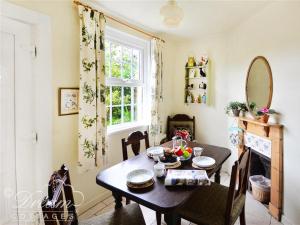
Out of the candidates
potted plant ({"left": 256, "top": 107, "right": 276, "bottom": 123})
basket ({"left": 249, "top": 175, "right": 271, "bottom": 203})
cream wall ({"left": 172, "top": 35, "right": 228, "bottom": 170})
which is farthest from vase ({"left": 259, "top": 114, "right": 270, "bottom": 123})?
cream wall ({"left": 172, "top": 35, "right": 228, "bottom": 170})

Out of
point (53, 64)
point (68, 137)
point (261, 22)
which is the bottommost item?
point (68, 137)

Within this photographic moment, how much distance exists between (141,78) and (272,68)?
6.07 ft

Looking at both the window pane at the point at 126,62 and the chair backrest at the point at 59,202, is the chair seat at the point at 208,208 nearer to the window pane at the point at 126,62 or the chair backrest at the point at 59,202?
the chair backrest at the point at 59,202

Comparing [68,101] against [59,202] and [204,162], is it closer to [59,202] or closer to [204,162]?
[59,202]

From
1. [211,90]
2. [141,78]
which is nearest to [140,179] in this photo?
[141,78]

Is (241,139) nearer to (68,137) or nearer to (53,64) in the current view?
(68,137)

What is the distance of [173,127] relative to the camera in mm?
3752

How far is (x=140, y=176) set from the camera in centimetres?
142

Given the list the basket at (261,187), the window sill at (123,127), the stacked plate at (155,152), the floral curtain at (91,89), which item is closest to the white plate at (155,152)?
the stacked plate at (155,152)

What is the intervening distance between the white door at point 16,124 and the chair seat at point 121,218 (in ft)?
2.63

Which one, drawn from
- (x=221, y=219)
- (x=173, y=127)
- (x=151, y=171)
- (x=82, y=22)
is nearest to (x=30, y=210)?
(x=151, y=171)

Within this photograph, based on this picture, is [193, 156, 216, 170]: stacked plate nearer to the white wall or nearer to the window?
the white wall

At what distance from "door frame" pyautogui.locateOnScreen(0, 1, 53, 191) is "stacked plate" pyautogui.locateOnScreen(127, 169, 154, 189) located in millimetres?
964

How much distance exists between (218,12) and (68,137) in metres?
2.38
